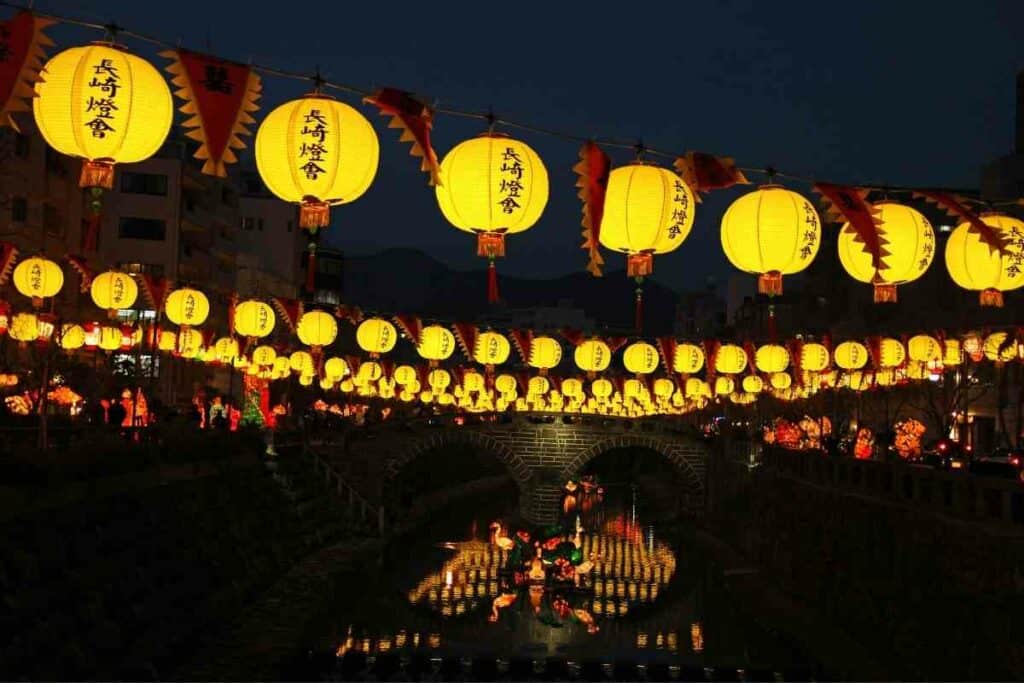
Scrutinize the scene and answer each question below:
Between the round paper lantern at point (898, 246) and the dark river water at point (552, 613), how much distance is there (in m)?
11.4

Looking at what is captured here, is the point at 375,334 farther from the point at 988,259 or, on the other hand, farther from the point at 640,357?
the point at 988,259

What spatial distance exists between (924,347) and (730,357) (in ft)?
17.3

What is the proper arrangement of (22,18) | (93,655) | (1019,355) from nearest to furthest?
(22,18) → (93,655) → (1019,355)

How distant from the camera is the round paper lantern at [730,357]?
30672 millimetres

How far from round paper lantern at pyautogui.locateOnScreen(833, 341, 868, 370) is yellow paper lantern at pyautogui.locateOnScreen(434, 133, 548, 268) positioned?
60.7 feet

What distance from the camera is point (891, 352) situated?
27.7m

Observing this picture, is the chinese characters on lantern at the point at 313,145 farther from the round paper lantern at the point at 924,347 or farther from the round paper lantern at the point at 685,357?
the round paper lantern at the point at 685,357

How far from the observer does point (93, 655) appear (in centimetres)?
1458

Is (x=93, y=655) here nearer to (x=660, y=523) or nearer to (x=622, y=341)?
(x=622, y=341)

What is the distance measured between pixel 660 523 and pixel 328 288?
29039 mm

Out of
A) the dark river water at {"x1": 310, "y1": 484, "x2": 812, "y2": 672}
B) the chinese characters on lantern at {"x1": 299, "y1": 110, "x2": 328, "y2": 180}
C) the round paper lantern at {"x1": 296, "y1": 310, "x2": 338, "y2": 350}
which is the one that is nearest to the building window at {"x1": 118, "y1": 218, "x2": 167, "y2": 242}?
the dark river water at {"x1": 310, "y1": 484, "x2": 812, "y2": 672}

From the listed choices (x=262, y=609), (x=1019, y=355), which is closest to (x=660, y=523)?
(x=1019, y=355)

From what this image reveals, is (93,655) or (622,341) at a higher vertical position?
(622,341)

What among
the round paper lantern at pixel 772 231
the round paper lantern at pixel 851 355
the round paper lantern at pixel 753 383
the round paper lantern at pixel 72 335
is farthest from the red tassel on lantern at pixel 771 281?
the round paper lantern at pixel 753 383
